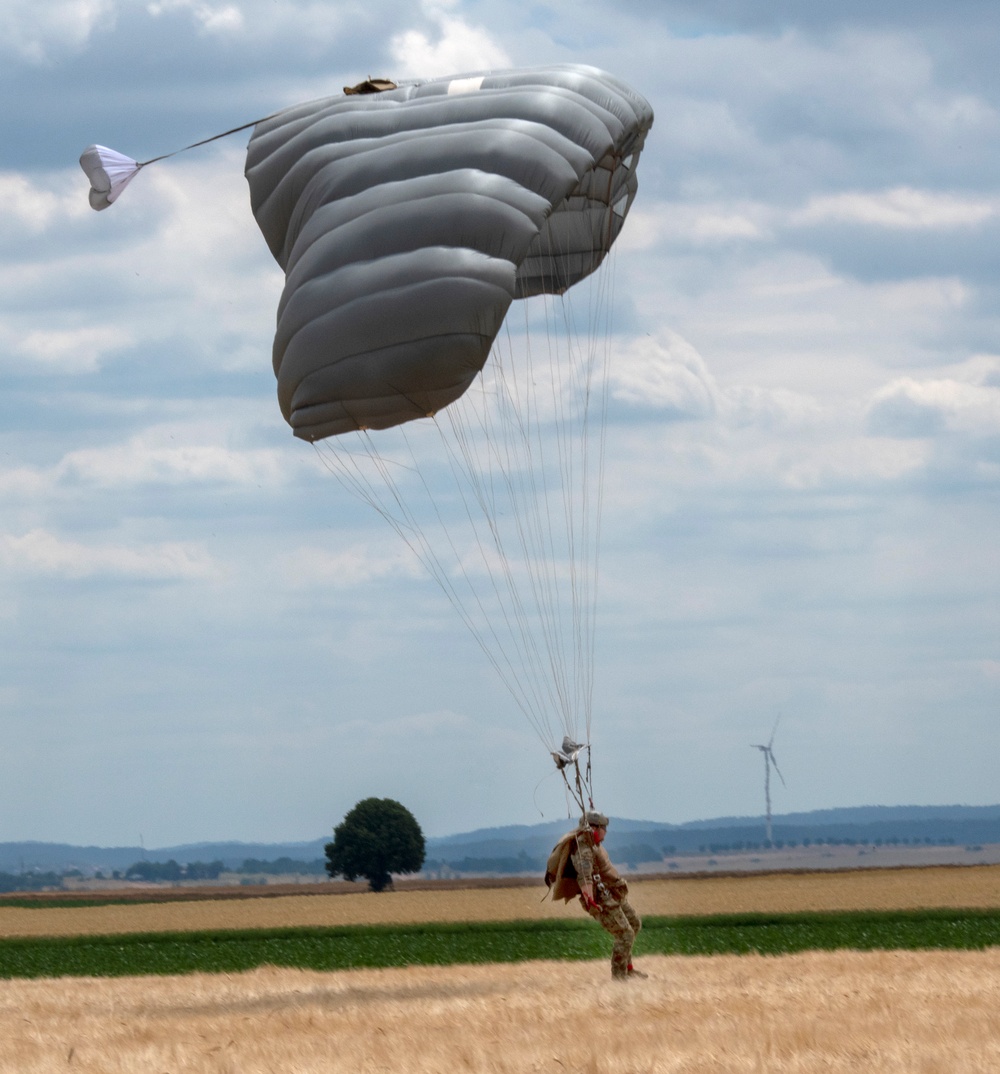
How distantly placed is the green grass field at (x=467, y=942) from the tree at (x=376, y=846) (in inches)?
1699

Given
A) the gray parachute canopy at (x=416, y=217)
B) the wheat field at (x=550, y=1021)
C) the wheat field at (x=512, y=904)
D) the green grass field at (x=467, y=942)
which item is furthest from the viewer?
the wheat field at (x=512, y=904)

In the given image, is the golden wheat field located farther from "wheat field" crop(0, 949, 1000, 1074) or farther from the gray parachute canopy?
the gray parachute canopy

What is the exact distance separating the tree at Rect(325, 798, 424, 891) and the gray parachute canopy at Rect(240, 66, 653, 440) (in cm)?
5909

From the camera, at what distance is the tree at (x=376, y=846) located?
71.8m

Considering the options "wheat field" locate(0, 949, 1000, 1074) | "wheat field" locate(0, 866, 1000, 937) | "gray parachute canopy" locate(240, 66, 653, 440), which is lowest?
"wheat field" locate(0, 949, 1000, 1074)

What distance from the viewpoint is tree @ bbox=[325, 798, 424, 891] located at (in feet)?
236

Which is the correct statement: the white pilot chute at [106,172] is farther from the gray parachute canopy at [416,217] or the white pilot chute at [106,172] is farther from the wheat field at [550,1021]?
the wheat field at [550,1021]

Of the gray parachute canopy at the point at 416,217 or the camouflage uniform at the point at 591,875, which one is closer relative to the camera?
the gray parachute canopy at the point at 416,217

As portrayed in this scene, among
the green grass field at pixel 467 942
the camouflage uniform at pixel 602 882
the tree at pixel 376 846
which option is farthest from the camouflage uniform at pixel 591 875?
the tree at pixel 376 846

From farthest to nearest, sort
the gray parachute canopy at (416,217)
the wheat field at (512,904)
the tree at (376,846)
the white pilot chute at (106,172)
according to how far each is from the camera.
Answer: the tree at (376,846), the wheat field at (512,904), the white pilot chute at (106,172), the gray parachute canopy at (416,217)

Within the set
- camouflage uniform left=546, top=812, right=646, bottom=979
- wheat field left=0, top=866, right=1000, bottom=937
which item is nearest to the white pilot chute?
camouflage uniform left=546, top=812, right=646, bottom=979

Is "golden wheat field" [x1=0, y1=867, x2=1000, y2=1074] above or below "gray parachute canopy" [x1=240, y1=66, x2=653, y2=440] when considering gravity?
below

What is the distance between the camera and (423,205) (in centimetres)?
1393

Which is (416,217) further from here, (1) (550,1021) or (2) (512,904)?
(2) (512,904)
